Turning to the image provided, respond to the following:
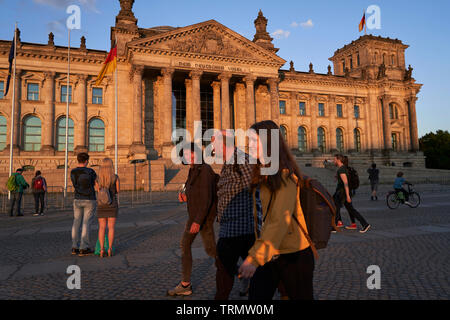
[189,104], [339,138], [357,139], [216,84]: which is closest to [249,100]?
[216,84]

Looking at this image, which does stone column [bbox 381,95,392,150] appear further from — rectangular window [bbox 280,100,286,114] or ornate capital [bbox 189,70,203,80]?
ornate capital [bbox 189,70,203,80]

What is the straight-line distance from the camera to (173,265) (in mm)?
5414

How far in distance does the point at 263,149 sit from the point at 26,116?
37817 mm

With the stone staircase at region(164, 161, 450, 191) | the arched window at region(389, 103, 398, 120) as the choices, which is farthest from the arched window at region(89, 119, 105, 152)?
the arched window at region(389, 103, 398, 120)

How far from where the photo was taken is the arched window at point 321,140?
46.7 metres

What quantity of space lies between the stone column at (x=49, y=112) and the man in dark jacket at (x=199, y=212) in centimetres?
3408

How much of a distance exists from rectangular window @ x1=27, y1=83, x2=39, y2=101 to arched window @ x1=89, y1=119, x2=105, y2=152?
6.20 m

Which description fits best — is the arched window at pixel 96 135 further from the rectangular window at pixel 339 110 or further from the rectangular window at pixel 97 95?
the rectangular window at pixel 339 110

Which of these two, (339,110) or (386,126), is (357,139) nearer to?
(386,126)

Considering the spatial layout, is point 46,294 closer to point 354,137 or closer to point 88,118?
point 88,118

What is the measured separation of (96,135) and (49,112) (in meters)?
5.32

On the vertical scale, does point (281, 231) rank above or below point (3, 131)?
below

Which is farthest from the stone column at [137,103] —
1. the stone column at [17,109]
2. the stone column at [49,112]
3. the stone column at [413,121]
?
the stone column at [413,121]
